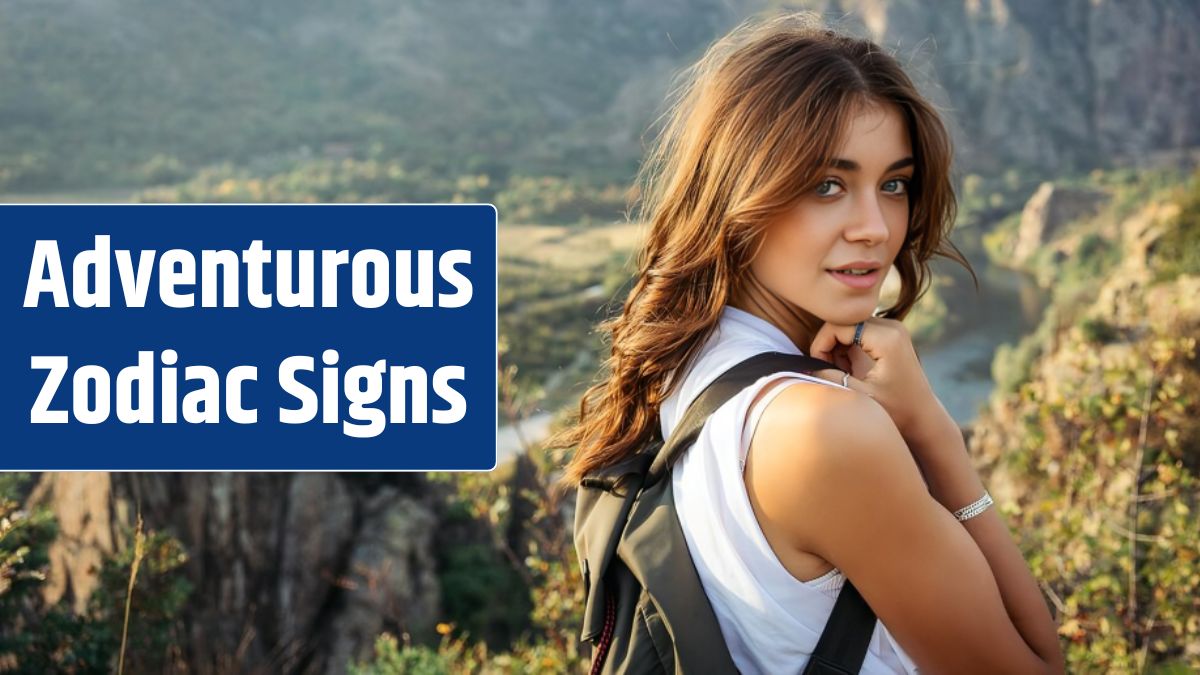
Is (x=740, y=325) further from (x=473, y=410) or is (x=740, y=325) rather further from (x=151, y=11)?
(x=151, y=11)

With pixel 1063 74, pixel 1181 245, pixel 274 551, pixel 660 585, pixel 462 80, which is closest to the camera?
pixel 660 585

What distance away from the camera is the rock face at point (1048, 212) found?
2625 centimetres

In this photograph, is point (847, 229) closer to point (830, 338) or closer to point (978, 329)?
point (830, 338)

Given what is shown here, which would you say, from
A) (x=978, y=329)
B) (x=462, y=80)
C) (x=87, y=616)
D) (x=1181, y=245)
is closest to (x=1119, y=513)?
(x=87, y=616)

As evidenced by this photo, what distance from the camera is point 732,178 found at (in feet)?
3.73

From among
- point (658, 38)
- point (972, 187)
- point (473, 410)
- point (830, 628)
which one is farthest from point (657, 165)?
point (658, 38)

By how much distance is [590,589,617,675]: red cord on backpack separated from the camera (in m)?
1.16

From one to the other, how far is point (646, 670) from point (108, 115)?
44263 mm

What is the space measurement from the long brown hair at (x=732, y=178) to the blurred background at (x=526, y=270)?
15cm

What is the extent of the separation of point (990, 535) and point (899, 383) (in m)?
0.20

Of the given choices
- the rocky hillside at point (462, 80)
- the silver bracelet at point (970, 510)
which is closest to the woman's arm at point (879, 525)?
the silver bracelet at point (970, 510)

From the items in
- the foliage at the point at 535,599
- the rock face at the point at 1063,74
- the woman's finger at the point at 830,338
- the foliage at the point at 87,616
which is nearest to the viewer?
the woman's finger at the point at 830,338

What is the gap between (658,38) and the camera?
48469mm

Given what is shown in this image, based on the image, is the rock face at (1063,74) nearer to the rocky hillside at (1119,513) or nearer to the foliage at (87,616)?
the rocky hillside at (1119,513)
